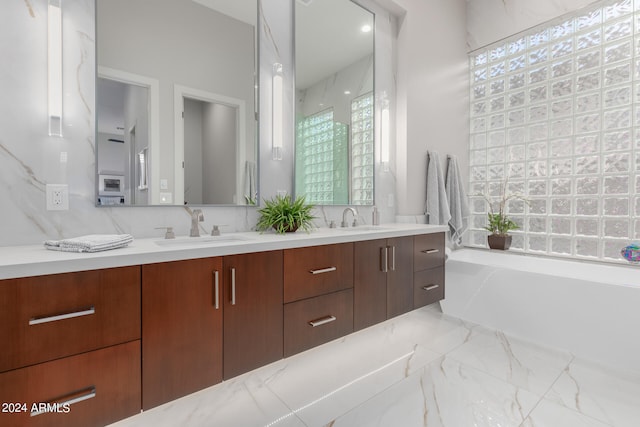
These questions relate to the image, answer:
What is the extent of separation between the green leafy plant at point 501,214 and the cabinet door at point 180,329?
271 centimetres

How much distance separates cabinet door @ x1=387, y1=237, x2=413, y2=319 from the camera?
1852 mm

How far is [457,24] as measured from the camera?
3076mm

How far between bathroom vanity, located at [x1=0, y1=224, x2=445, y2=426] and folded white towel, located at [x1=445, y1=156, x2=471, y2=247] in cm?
166

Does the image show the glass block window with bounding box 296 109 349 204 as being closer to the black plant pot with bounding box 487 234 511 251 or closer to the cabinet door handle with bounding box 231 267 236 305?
the cabinet door handle with bounding box 231 267 236 305

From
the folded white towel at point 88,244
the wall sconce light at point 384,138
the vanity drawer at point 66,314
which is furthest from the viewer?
the wall sconce light at point 384,138

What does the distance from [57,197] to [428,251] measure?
2109mm

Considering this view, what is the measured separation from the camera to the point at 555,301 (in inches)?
80.4

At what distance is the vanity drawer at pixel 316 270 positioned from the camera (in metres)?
1.39

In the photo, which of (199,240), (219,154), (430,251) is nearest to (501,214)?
(430,251)

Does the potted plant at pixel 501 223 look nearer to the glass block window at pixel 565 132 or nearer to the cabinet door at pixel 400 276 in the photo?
the glass block window at pixel 565 132

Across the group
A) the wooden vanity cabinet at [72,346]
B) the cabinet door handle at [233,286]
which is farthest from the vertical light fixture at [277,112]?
the wooden vanity cabinet at [72,346]

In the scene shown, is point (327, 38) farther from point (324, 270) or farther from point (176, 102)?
point (324, 270)

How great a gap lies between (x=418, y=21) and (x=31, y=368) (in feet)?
11.0

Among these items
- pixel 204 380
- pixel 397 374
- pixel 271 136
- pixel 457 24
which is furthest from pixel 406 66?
pixel 204 380
